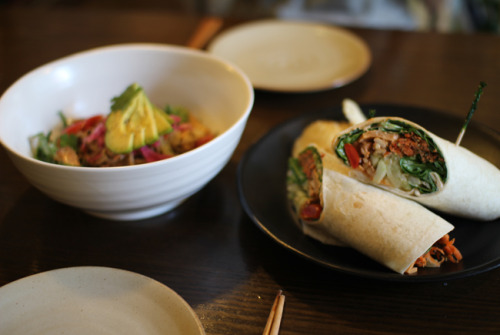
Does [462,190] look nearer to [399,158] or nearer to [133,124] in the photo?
[399,158]

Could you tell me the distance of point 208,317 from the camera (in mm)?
793

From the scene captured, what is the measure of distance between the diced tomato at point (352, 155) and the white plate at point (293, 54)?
0.53m

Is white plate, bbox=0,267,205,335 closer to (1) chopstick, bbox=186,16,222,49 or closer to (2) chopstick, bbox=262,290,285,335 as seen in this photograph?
(2) chopstick, bbox=262,290,285,335

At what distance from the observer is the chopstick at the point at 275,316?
2.44 ft

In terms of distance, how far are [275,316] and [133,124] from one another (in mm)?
532

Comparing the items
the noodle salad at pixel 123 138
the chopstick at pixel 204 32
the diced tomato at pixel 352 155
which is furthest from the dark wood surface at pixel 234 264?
the chopstick at pixel 204 32

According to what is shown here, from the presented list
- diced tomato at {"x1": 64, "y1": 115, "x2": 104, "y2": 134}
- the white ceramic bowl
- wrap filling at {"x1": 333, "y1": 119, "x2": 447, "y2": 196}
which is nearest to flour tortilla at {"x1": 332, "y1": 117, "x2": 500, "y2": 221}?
wrap filling at {"x1": 333, "y1": 119, "x2": 447, "y2": 196}

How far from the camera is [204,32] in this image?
1959mm

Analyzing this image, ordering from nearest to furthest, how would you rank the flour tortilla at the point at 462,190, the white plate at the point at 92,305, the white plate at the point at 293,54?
the white plate at the point at 92,305 → the flour tortilla at the point at 462,190 → the white plate at the point at 293,54

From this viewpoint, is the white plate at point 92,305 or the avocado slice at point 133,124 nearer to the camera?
the white plate at point 92,305

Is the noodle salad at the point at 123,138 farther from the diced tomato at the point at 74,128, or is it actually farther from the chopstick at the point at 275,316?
the chopstick at the point at 275,316

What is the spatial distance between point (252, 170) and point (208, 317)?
41cm

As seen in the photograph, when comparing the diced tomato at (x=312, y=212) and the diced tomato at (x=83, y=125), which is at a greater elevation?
the diced tomato at (x=83, y=125)

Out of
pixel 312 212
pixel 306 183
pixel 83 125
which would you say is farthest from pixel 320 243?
pixel 83 125
